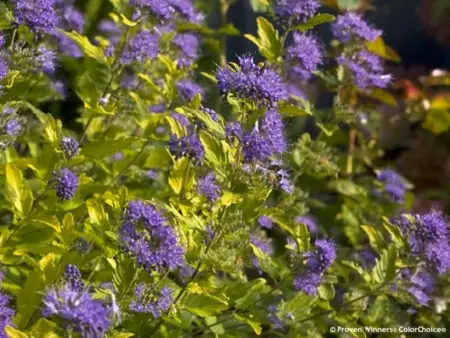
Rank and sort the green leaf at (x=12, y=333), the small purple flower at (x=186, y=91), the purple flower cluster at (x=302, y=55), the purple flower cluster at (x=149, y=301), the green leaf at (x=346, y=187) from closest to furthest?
the green leaf at (x=12, y=333), the purple flower cluster at (x=149, y=301), the purple flower cluster at (x=302, y=55), the small purple flower at (x=186, y=91), the green leaf at (x=346, y=187)

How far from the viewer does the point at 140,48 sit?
7.29 feet

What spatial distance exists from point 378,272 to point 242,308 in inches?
16.3

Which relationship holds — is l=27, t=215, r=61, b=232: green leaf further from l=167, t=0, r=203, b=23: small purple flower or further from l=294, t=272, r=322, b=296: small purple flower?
l=167, t=0, r=203, b=23: small purple flower

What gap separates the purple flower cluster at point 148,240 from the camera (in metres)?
1.63

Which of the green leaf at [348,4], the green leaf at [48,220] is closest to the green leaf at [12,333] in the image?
the green leaf at [48,220]

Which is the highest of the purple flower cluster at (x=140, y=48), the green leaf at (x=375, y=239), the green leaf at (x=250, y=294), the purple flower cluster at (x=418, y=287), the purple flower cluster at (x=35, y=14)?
the purple flower cluster at (x=35, y=14)

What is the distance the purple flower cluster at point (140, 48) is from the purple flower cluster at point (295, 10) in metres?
0.38

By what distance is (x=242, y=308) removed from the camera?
6.58 ft

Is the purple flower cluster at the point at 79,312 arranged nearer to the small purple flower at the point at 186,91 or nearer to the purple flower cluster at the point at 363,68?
the small purple flower at the point at 186,91

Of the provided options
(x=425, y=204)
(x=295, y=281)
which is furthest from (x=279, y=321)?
(x=425, y=204)

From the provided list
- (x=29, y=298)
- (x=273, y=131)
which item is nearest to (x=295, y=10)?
→ (x=273, y=131)

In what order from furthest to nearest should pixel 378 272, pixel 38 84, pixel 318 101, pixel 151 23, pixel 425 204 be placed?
pixel 318 101, pixel 425 204, pixel 38 84, pixel 151 23, pixel 378 272

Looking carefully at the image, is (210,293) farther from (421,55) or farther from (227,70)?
(421,55)

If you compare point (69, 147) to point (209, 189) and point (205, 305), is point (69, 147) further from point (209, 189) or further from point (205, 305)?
point (205, 305)
